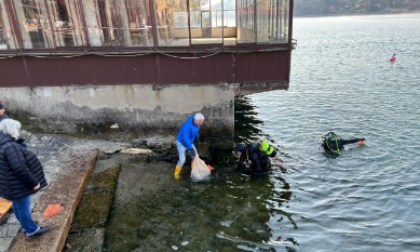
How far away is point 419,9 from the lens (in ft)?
365

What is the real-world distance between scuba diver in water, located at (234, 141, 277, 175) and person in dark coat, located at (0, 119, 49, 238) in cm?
586

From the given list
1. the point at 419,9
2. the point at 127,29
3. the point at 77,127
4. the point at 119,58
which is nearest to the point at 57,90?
the point at 77,127

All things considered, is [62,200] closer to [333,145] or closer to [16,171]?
[16,171]

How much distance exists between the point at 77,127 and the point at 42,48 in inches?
118

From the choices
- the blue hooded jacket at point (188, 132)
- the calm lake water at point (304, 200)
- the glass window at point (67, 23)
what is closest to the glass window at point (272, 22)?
the blue hooded jacket at point (188, 132)

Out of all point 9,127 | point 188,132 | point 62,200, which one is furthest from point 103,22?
point 9,127

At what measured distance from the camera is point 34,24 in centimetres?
1069

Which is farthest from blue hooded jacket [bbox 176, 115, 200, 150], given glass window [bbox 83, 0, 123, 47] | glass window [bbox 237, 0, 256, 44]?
glass window [bbox 83, 0, 123, 47]

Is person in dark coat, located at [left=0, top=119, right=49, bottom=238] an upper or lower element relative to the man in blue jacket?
upper

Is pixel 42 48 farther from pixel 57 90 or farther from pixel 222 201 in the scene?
pixel 222 201

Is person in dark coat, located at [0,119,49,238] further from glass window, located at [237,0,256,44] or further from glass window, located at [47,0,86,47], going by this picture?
glass window, located at [237,0,256,44]

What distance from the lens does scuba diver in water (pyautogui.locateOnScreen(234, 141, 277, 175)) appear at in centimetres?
982

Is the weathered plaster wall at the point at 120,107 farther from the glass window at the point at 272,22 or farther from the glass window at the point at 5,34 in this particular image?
the glass window at the point at 272,22

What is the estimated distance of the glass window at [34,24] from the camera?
10.5 m
